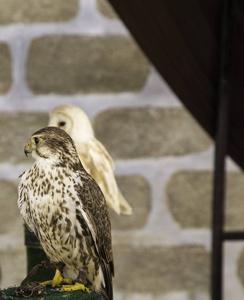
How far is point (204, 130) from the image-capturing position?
117 centimetres

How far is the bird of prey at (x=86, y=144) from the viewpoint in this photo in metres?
0.71

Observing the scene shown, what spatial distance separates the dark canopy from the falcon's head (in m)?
0.50

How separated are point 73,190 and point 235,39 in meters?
0.62

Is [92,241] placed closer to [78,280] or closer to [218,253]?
[78,280]

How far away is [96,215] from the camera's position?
0.64 m

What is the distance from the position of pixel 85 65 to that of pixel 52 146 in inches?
23.4

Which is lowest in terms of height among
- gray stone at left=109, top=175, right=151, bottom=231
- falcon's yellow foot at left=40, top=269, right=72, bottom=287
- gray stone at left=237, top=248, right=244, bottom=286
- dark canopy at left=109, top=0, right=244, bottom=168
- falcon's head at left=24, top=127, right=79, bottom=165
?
falcon's yellow foot at left=40, top=269, right=72, bottom=287

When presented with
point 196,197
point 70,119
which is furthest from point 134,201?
point 70,119

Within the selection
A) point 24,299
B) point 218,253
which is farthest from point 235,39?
point 24,299

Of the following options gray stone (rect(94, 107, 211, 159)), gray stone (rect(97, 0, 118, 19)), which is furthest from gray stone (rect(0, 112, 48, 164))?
gray stone (rect(97, 0, 118, 19))

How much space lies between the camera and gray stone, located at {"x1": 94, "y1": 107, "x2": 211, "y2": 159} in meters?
1.17

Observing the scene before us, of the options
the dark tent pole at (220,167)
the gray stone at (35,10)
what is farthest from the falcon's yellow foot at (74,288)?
the gray stone at (35,10)

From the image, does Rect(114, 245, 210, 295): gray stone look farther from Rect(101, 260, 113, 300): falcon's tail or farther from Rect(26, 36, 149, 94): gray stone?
Rect(101, 260, 113, 300): falcon's tail

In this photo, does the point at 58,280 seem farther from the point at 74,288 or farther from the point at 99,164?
the point at 99,164
